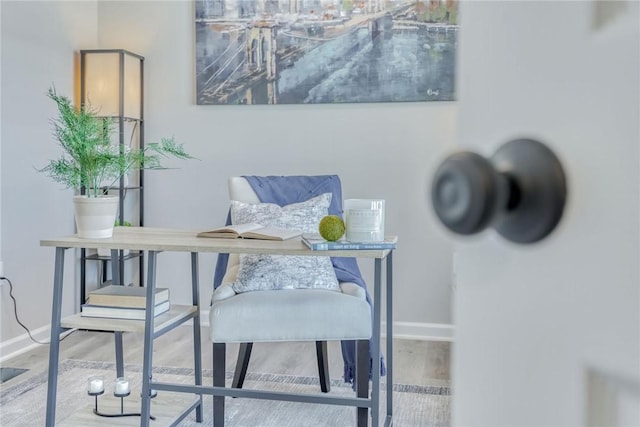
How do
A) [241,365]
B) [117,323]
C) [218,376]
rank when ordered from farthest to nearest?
[241,365] → [218,376] → [117,323]

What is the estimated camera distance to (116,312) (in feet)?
6.68

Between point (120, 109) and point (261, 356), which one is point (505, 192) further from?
point (120, 109)

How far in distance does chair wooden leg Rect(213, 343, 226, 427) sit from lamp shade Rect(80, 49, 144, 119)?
1.77m

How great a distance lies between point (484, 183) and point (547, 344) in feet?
0.31

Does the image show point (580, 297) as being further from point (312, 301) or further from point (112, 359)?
point (112, 359)

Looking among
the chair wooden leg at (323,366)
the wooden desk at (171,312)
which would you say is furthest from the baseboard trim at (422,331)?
the wooden desk at (171,312)

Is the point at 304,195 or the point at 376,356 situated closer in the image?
the point at 376,356

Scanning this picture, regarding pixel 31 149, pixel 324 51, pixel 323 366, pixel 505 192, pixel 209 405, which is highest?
pixel 324 51

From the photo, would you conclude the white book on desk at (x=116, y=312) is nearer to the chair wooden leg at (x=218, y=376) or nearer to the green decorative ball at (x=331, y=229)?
the chair wooden leg at (x=218, y=376)

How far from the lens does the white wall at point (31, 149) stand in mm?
2998

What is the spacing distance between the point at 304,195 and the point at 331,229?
0.76m

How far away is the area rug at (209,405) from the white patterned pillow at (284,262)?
0.50 meters

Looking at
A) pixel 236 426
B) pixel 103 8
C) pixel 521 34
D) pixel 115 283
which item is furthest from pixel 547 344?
pixel 103 8

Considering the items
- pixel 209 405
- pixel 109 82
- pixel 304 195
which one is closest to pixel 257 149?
pixel 109 82
